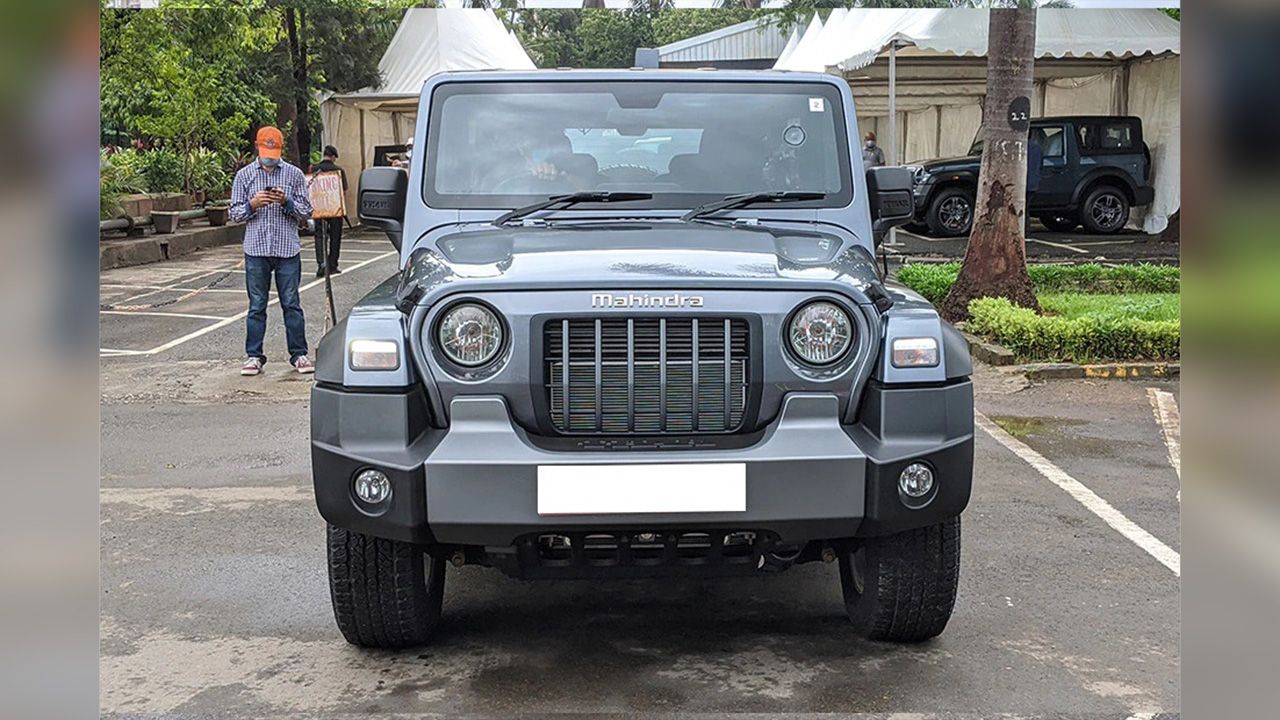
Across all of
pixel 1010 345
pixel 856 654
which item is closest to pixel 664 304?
pixel 856 654

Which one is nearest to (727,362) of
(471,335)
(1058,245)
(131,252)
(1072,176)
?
(471,335)

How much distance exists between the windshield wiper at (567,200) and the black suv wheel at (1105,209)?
744 inches

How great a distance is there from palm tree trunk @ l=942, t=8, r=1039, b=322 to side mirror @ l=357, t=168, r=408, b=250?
808 centimetres

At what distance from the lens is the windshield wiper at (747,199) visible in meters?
4.70

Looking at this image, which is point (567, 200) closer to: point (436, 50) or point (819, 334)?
point (819, 334)

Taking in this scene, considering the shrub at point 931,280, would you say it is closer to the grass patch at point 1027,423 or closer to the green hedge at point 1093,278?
the green hedge at point 1093,278

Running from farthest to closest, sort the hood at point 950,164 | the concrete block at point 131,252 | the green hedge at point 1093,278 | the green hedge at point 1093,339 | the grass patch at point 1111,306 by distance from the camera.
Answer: the hood at point 950,164
the concrete block at point 131,252
the green hedge at point 1093,278
the grass patch at point 1111,306
the green hedge at point 1093,339

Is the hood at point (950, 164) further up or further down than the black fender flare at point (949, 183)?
further up

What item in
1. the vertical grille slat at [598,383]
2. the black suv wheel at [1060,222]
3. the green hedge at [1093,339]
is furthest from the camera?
the black suv wheel at [1060,222]

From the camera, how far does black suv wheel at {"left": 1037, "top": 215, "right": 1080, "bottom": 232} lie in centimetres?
2256

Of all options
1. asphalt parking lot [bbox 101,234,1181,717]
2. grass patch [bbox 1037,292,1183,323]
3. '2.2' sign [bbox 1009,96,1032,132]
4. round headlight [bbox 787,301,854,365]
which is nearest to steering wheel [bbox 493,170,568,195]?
round headlight [bbox 787,301,854,365]

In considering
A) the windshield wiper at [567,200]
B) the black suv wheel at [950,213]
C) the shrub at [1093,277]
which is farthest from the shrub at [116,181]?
the windshield wiper at [567,200]
